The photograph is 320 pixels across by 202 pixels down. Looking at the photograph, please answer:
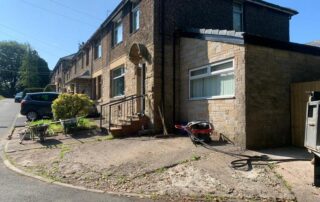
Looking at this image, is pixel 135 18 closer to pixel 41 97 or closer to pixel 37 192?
pixel 41 97

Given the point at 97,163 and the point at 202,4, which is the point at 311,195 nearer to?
the point at 97,163

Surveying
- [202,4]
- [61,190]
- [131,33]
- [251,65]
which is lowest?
[61,190]

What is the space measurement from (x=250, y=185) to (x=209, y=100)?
4.95 metres

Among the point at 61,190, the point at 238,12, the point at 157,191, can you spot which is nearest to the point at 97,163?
the point at 61,190

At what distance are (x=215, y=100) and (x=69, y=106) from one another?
775 centimetres

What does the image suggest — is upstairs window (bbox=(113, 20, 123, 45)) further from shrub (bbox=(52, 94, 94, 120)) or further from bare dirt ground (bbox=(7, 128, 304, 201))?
bare dirt ground (bbox=(7, 128, 304, 201))

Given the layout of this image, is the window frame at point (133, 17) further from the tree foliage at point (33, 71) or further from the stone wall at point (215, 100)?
the tree foliage at point (33, 71)

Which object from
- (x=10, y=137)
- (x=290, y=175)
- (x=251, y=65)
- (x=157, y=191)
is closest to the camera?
(x=157, y=191)

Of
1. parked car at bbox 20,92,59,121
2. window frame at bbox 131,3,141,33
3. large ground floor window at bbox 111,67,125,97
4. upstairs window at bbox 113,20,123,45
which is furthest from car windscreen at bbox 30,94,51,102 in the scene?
window frame at bbox 131,3,141,33

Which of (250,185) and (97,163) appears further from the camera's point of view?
(97,163)

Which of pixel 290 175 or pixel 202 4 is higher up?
pixel 202 4

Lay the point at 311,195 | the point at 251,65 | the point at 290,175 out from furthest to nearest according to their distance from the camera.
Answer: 1. the point at 251,65
2. the point at 290,175
3. the point at 311,195

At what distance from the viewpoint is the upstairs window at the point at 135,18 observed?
1466 centimetres

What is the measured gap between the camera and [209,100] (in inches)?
423
